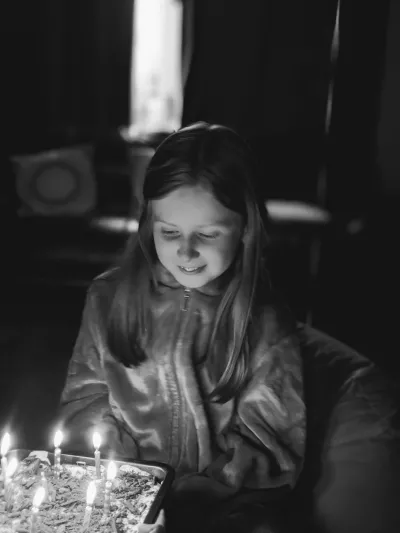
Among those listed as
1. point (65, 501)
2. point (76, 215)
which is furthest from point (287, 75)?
point (65, 501)

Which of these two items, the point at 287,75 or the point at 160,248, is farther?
the point at 287,75

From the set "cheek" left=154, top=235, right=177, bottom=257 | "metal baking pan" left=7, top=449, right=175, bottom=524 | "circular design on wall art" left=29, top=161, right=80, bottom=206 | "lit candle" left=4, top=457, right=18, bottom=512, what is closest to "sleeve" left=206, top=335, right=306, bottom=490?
"metal baking pan" left=7, top=449, right=175, bottom=524

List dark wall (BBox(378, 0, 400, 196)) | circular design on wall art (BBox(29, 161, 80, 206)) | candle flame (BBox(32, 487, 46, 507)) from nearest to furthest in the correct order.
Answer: candle flame (BBox(32, 487, 46, 507))
circular design on wall art (BBox(29, 161, 80, 206))
dark wall (BBox(378, 0, 400, 196))

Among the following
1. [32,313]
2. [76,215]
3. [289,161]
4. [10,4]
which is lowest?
[32,313]

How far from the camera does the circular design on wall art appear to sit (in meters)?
3.21

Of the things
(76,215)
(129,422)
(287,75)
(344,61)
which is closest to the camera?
(129,422)

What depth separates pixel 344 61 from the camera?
9.35ft

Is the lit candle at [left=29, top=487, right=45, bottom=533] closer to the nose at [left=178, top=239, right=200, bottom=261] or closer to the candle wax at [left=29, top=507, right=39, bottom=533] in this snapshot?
the candle wax at [left=29, top=507, right=39, bottom=533]

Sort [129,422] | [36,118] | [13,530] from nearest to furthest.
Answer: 1. [13,530]
2. [129,422]
3. [36,118]

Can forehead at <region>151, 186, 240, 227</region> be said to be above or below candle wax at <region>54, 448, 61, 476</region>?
above

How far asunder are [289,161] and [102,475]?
2969mm

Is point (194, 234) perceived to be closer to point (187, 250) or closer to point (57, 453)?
point (187, 250)

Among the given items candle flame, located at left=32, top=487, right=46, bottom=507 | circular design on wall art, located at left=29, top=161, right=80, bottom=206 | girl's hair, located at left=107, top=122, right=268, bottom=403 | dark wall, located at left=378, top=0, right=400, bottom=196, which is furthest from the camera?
dark wall, located at left=378, top=0, right=400, bottom=196

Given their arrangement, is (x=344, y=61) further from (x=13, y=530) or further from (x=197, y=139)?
(x=13, y=530)
